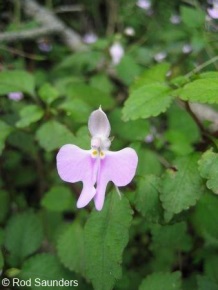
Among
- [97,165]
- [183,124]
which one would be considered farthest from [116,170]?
[183,124]

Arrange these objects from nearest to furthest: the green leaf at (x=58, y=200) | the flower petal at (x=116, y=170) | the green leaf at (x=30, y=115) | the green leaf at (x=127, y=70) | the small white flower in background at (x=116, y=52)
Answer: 1. the flower petal at (x=116, y=170)
2. the green leaf at (x=30, y=115)
3. the green leaf at (x=58, y=200)
4. the green leaf at (x=127, y=70)
5. the small white flower in background at (x=116, y=52)

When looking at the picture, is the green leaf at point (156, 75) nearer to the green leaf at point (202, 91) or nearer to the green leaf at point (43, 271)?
the green leaf at point (202, 91)

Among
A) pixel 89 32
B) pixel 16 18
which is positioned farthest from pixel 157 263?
pixel 89 32

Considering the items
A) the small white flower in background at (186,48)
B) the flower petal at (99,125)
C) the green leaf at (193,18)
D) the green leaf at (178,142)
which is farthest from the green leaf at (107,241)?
the small white flower in background at (186,48)

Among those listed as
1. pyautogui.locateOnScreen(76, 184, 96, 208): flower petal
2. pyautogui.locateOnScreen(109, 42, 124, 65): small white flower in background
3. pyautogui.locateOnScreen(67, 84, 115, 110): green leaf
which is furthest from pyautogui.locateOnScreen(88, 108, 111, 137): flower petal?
pyautogui.locateOnScreen(109, 42, 124, 65): small white flower in background

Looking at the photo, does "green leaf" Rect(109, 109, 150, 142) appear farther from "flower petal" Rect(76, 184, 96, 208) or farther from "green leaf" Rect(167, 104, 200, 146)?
"flower petal" Rect(76, 184, 96, 208)

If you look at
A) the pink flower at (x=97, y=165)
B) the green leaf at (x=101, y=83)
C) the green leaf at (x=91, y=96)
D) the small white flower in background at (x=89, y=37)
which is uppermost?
the pink flower at (x=97, y=165)
